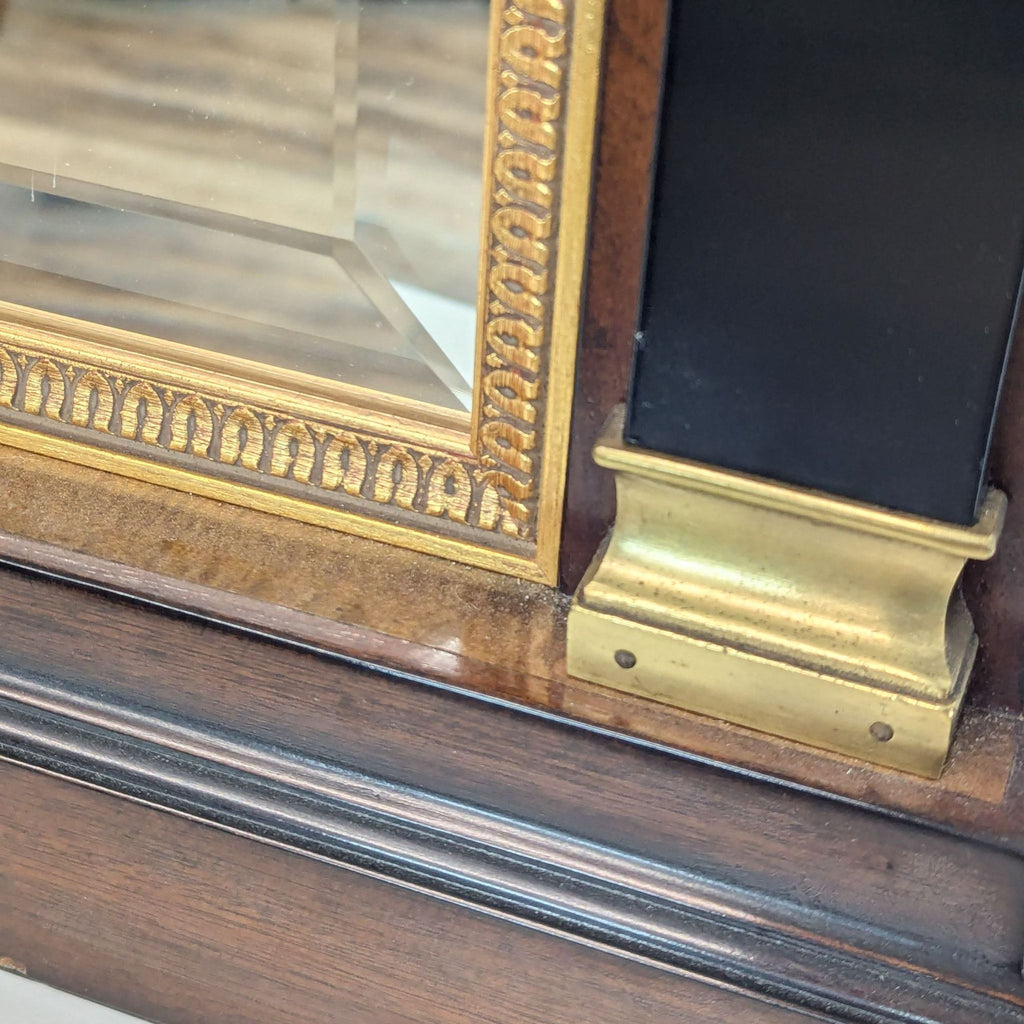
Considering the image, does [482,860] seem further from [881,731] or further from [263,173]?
[263,173]

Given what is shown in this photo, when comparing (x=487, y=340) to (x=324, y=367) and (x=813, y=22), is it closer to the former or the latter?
(x=324, y=367)

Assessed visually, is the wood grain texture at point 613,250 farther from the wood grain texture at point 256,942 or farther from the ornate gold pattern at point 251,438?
the wood grain texture at point 256,942

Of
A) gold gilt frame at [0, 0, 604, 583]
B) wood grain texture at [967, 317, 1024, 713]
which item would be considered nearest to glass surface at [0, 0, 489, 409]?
gold gilt frame at [0, 0, 604, 583]

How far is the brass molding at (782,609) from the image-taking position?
609 mm

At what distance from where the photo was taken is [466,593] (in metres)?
0.74

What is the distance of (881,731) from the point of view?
63cm

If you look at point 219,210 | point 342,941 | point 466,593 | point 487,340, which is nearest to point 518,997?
point 342,941

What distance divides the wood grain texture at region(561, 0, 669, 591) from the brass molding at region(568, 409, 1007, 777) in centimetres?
4

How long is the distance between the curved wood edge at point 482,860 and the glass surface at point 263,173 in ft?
0.73

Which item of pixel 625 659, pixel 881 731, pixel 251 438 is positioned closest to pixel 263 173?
pixel 251 438

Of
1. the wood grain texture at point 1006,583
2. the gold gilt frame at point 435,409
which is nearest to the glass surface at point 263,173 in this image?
the gold gilt frame at point 435,409

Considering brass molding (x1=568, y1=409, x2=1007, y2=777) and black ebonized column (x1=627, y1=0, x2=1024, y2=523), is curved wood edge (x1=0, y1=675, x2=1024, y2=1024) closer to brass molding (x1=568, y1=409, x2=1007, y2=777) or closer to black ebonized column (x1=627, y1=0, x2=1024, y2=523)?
brass molding (x1=568, y1=409, x2=1007, y2=777)

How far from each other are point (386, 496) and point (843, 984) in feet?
1.14

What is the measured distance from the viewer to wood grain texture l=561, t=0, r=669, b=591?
23.5 inches
